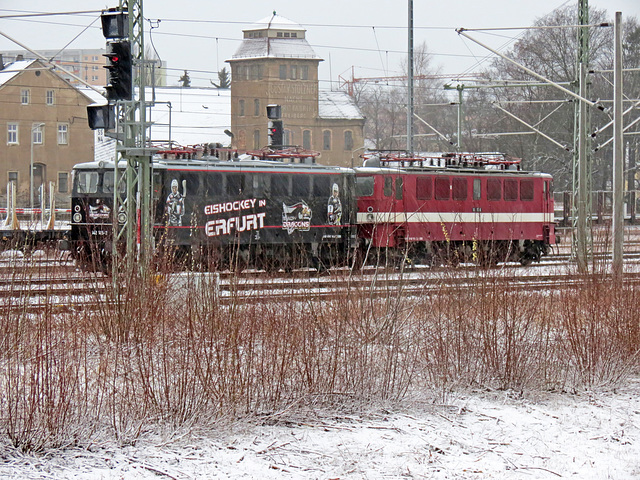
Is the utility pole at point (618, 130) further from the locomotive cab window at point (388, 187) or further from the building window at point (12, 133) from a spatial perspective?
the building window at point (12, 133)

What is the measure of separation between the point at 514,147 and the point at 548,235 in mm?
28045

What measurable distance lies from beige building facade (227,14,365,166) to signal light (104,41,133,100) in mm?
57172

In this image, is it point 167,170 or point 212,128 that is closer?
point 167,170

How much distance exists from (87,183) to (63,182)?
42298 millimetres

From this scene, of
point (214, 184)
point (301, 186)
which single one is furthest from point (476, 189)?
point (214, 184)

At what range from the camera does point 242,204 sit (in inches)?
843

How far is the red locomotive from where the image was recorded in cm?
2347

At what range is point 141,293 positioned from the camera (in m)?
9.86

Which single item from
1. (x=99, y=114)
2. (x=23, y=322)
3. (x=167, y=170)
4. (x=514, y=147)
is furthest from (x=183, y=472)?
(x=514, y=147)

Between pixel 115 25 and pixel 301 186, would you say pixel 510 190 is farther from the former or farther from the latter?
pixel 115 25

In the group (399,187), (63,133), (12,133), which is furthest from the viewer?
(63,133)

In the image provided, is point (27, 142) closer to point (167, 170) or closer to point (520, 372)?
point (167, 170)

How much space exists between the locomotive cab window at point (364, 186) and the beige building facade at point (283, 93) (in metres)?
47.5

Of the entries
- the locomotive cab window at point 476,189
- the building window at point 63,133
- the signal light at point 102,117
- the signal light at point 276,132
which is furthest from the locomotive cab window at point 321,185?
the building window at point 63,133
